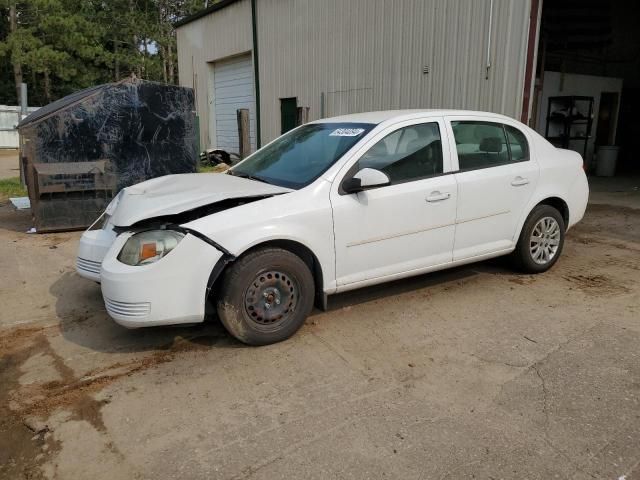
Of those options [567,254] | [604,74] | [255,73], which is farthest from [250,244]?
[604,74]

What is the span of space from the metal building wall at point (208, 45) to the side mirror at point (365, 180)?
13388 mm

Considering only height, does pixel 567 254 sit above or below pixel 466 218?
below

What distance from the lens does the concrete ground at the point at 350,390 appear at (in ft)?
8.66

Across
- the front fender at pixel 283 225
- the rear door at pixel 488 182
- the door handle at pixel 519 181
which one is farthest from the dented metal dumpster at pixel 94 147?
the door handle at pixel 519 181

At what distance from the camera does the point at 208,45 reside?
18625 mm

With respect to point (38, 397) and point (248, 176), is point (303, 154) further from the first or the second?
point (38, 397)

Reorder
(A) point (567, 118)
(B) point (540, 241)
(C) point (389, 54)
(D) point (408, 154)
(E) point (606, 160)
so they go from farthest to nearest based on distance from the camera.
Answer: (E) point (606, 160), (A) point (567, 118), (C) point (389, 54), (B) point (540, 241), (D) point (408, 154)

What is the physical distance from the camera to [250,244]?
3.60m

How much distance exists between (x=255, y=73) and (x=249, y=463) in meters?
14.8

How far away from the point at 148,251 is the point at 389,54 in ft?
28.1

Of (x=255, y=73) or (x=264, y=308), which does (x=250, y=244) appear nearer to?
(x=264, y=308)

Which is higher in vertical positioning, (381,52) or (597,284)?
(381,52)

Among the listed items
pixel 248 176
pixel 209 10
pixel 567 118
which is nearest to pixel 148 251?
pixel 248 176

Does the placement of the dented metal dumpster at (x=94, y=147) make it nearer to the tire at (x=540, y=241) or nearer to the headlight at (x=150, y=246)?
the headlight at (x=150, y=246)
